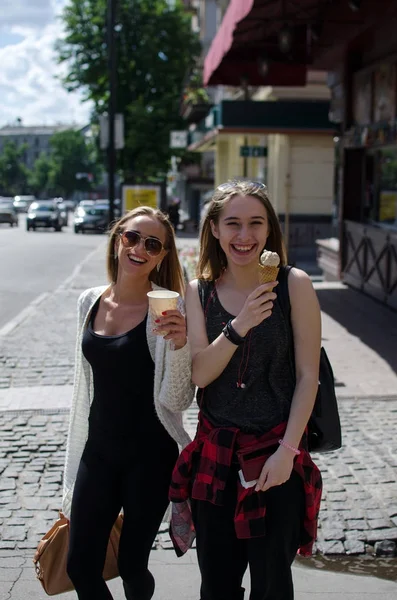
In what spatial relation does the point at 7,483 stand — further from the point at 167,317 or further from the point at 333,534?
the point at 167,317

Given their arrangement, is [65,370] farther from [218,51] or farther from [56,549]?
[218,51]

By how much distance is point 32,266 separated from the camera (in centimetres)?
2133

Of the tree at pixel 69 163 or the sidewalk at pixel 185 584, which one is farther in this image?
the tree at pixel 69 163

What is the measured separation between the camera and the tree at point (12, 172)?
146m

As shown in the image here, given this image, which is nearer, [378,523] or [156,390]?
[156,390]

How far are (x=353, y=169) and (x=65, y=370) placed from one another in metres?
7.91

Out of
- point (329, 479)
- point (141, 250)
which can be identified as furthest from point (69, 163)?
point (141, 250)

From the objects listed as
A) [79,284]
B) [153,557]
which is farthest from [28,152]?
[153,557]

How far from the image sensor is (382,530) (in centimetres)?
438

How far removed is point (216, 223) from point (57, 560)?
1.38 m

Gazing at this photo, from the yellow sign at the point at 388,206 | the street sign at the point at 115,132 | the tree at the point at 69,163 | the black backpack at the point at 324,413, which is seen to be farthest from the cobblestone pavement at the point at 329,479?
the tree at the point at 69,163

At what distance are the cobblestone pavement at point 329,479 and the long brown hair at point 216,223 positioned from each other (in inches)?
78.0

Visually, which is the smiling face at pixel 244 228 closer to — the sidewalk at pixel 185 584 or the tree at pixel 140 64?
the sidewalk at pixel 185 584

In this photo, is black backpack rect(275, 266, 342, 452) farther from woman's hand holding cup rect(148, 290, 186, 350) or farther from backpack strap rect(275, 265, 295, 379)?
woman's hand holding cup rect(148, 290, 186, 350)
